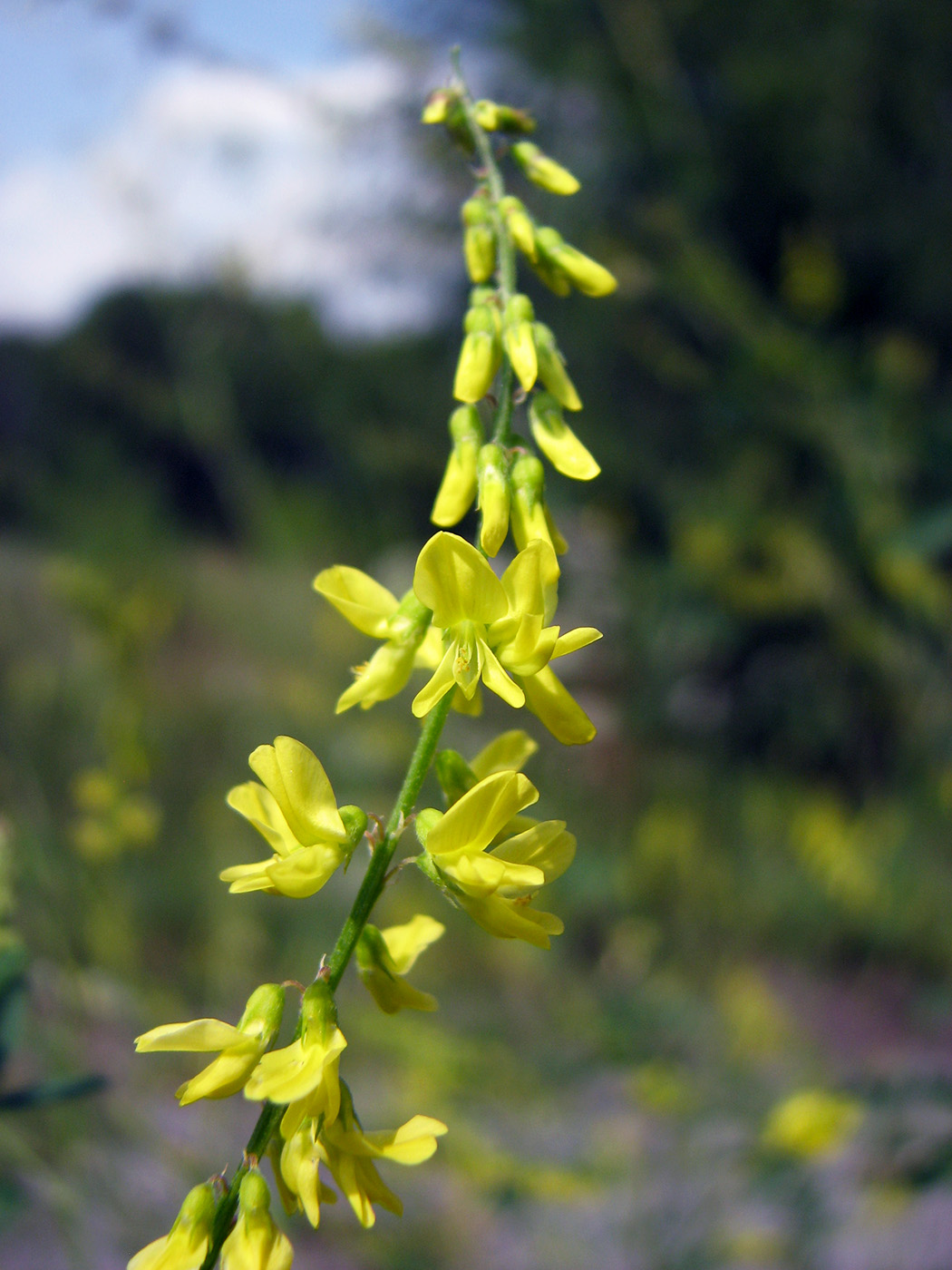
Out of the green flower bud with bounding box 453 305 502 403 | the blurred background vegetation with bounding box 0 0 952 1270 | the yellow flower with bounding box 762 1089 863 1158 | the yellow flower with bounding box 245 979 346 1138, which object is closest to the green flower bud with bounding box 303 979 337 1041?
the yellow flower with bounding box 245 979 346 1138

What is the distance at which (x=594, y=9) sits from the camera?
3.90m

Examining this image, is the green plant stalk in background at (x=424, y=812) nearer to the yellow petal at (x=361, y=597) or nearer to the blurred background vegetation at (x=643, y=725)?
the yellow petal at (x=361, y=597)

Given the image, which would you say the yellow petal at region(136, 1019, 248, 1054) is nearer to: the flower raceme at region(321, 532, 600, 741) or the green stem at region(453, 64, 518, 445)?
the flower raceme at region(321, 532, 600, 741)

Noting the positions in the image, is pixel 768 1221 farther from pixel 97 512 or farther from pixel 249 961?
pixel 97 512

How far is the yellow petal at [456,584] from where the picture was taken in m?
0.45

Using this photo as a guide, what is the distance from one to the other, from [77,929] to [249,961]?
4.76ft

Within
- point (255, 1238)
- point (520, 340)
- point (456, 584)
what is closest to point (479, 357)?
point (520, 340)

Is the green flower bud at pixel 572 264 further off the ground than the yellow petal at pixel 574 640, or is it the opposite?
the green flower bud at pixel 572 264

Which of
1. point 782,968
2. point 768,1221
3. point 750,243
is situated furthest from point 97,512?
point 768,1221

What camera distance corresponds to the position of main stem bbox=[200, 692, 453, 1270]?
0.41m

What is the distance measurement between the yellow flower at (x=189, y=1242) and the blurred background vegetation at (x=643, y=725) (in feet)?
1.17

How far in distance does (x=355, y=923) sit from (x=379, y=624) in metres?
0.18

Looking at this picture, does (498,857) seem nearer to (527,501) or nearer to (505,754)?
(505,754)

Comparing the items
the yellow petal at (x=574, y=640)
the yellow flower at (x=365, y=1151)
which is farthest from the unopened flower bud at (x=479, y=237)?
the yellow flower at (x=365, y=1151)
